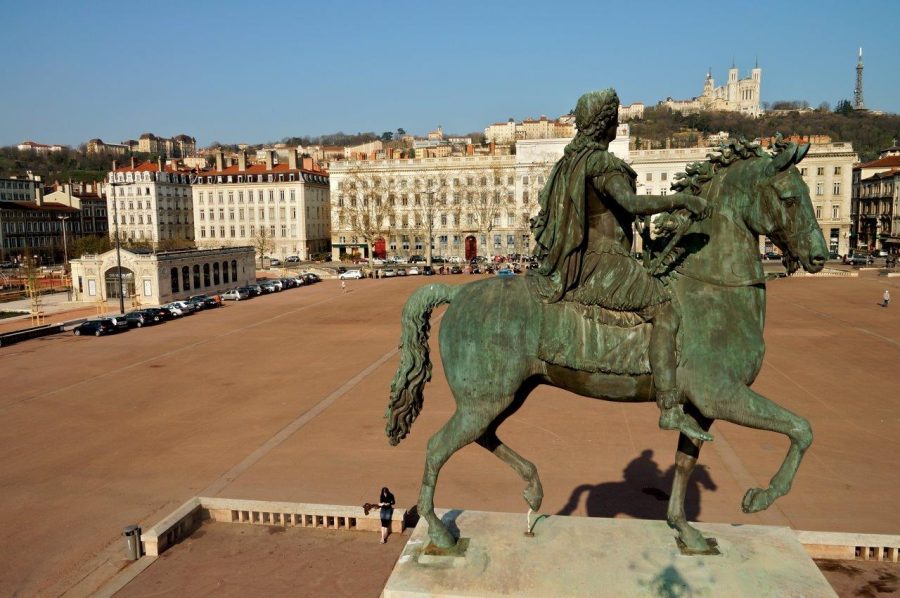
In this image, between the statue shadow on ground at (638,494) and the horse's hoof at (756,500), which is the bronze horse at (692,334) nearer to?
the horse's hoof at (756,500)

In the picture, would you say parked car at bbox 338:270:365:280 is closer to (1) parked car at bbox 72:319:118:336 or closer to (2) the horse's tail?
(1) parked car at bbox 72:319:118:336

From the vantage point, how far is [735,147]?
6.35m

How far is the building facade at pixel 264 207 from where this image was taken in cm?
8831

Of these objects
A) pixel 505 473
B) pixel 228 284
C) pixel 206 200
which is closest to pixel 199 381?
pixel 505 473

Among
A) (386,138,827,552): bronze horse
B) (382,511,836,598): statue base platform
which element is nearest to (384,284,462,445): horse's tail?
(386,138,827,552): bronze horse

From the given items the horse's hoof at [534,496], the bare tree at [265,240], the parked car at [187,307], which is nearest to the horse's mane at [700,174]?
the horse's hoof at [534,496]

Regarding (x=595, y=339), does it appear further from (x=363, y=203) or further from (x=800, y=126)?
(x=800, y=126)

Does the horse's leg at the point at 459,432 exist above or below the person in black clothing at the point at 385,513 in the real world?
above

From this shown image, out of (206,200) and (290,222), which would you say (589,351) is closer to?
(290,222)

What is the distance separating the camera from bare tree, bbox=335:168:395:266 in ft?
281

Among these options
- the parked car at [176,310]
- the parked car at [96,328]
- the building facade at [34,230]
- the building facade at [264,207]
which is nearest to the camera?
the parked car at [96,328]

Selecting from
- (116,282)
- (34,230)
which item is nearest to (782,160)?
(116,282)

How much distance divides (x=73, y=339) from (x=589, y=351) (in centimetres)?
3435

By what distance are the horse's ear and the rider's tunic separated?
50.2 inches
